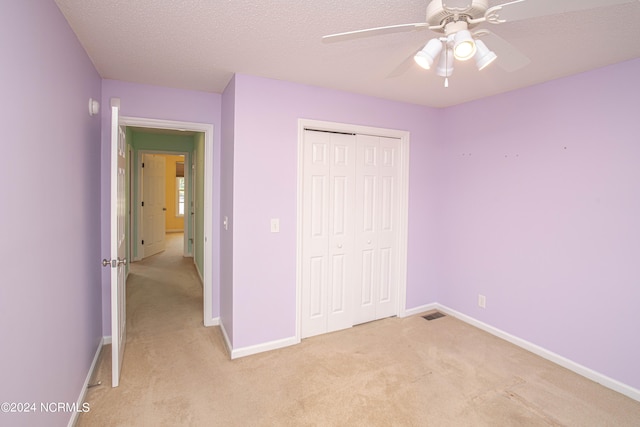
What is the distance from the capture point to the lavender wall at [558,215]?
7.45 ft

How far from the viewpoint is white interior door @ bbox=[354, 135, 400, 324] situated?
328 centimetres

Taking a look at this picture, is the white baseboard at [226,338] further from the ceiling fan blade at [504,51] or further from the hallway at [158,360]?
the ceiling fan blade at [504,51]

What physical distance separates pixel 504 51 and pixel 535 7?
0.38 meters

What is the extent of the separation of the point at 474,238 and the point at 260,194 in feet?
7.52

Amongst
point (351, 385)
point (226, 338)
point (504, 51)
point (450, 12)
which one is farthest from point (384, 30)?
point (226, 338)

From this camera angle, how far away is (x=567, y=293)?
259 cm

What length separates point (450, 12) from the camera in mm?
1227

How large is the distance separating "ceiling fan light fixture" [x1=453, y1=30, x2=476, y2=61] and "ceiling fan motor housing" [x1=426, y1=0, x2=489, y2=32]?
0.21 ft

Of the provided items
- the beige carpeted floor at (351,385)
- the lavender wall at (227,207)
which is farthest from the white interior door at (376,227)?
the lavender wall at (227,207)

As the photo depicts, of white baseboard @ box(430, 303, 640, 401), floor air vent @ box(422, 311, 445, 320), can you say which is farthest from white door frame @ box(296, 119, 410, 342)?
white baseboard @ box(430, 303, 640, 401)

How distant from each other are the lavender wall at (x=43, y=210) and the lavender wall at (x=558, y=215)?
3.44 m

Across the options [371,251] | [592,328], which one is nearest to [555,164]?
[592,328]

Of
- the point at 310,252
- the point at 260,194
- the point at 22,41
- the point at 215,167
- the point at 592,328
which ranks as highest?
the point at 22,41

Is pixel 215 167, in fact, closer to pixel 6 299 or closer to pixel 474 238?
pixel 6 299
